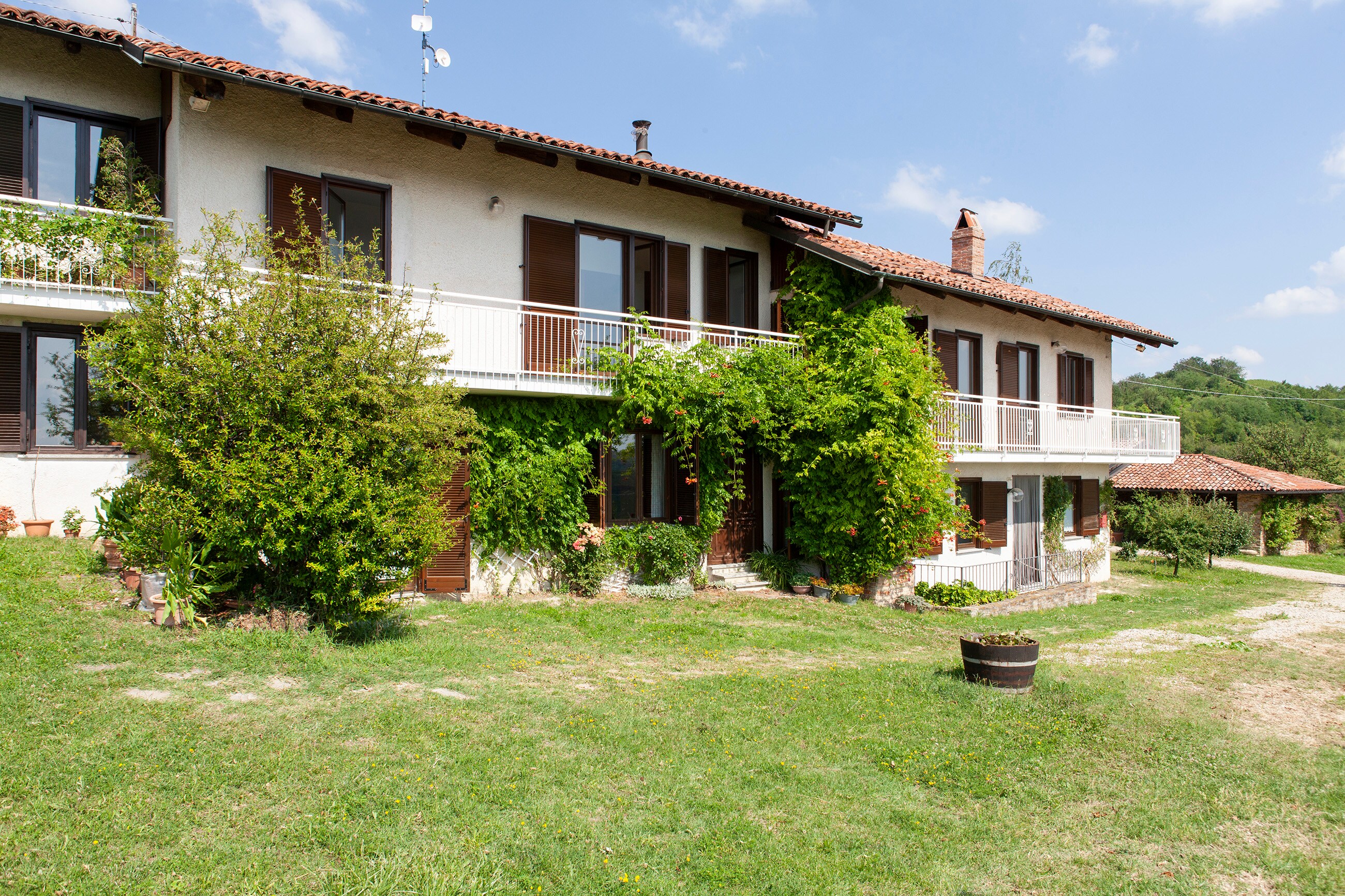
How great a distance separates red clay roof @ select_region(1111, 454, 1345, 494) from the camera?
103 ft

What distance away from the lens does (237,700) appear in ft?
21.0

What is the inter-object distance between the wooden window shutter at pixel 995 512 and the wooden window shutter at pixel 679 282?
8838mm

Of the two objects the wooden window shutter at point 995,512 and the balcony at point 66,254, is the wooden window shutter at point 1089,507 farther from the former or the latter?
the balcony at point 66,254

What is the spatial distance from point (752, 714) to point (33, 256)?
399 inches

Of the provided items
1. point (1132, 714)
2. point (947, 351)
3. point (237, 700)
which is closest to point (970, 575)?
point (947, 351)

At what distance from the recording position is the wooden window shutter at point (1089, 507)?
22438mm

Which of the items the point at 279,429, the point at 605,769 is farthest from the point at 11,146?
the point at 605,769

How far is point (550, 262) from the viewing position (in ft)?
44.5

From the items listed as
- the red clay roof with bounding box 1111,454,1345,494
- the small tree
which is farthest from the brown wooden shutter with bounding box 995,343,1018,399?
the red clay roof with bounding box 1111,454,1345,494

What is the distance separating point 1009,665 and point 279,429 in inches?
305

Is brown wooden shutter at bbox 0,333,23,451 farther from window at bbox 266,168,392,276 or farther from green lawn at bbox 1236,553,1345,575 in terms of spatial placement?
green lawn at bbox 1236,553,1345,575

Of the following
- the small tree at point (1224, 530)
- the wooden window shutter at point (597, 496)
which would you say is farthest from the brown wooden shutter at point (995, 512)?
the wooden window shutter at point (597, 496)

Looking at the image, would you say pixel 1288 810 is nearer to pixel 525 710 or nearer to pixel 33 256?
pixel 525 710

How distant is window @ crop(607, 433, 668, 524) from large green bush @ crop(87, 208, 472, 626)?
5447mm
